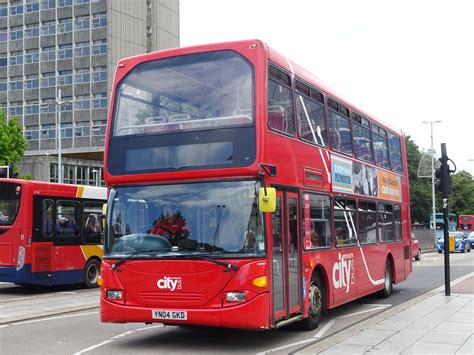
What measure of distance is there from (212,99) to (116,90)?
1729mm

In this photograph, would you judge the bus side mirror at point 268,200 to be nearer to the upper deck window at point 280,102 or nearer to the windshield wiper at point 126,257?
the upper deck window at point 280,102

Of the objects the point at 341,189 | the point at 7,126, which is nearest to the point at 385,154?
the point at 341,189

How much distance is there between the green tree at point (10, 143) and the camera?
43.8 metres

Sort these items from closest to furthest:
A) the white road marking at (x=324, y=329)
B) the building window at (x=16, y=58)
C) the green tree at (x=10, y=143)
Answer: the white road marking at (x=324, y=329), the green tree at (x=10, y=143), the building window at (x=16, y=58)

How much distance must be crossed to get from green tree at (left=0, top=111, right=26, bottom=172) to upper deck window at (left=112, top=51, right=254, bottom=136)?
121 ft

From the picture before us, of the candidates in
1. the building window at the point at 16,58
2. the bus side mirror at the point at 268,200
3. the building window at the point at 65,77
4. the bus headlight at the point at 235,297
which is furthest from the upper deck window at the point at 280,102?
the building window at the point at 16,58

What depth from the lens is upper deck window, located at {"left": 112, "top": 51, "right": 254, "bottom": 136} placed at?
8883 millimetres

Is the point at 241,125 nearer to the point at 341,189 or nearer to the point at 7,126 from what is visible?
the point at 341,189

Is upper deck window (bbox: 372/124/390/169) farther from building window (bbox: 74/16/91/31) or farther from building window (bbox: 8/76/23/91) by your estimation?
building window (bbox: 8/76/23/91)

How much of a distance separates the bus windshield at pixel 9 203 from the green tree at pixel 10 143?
28.9 m

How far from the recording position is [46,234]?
Answer: 55.0 ft

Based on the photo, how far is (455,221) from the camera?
8094cm

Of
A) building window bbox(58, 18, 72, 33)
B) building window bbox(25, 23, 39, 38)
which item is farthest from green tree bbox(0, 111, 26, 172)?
building window bbox(25, 23, 39, 38)

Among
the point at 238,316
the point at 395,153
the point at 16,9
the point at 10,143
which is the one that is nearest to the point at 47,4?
the point at 16,9
